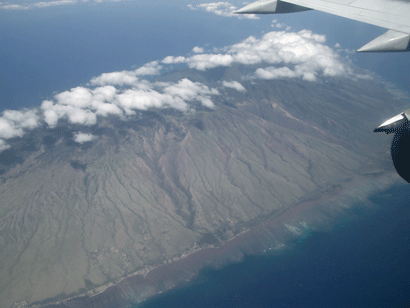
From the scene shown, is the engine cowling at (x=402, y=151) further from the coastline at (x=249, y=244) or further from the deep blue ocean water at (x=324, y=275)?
the coastline at (x=249, y=244)

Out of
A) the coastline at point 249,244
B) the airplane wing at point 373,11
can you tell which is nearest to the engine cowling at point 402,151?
the airplane wing at point 373,11

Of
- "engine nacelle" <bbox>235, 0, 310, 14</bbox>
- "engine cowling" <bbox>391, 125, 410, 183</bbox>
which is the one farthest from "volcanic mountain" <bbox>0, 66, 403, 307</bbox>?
"engine cowling" <bbox>391, 125, 410, 183</bbox>

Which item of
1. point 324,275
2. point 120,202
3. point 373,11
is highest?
point 373,11

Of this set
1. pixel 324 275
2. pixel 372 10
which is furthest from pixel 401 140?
pixel 324 275

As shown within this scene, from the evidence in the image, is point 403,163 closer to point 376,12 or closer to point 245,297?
point 376,12

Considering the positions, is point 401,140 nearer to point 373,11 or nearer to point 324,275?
point 373,11
